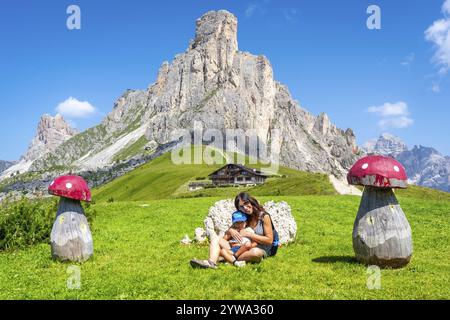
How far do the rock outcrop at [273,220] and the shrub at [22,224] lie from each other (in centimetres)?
973

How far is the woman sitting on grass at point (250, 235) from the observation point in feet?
52.2

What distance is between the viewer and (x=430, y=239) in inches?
908

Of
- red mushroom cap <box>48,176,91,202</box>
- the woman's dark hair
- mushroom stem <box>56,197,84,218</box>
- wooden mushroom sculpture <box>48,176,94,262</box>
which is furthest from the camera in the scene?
mushroom stem <box>56,197,84,218</box>

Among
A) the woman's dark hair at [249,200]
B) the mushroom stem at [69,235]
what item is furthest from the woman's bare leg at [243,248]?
the mushroom stem at [69,235]

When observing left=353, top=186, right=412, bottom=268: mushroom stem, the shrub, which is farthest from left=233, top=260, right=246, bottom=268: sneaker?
the shrub

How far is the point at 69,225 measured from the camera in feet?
58.7

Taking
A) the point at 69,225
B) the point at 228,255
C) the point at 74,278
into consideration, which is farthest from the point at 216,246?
the point at 69,225

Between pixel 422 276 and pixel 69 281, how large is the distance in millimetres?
11490

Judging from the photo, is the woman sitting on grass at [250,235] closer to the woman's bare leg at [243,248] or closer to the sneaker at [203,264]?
the sneaker at [203,264]

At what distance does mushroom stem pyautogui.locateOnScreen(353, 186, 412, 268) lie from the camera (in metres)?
15.1

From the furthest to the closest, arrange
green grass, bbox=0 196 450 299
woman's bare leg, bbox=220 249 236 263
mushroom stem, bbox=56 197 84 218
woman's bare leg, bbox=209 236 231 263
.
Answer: mushroom stem, bbox=56 197 84 218, woman's bare leg, bbox=220 249 236 263, woman's bare leg, bbox=209 236 231 263, green grass, bbox=0 196 450 299

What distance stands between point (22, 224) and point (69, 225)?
26.7ft

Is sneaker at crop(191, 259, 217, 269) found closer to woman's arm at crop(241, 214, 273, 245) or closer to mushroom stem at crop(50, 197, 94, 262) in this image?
woman's arm at crop(241, 214, 273, 245)
